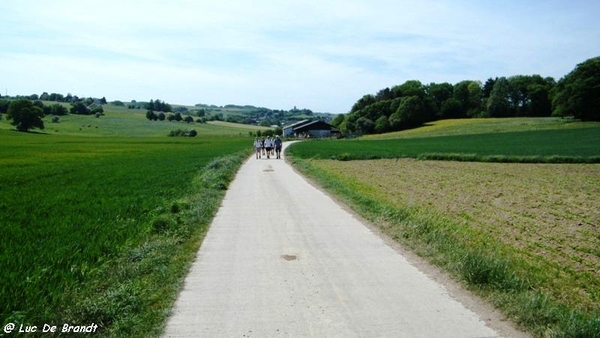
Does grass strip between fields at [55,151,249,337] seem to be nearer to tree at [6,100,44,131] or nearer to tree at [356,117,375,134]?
tree at [6,100,44,131]

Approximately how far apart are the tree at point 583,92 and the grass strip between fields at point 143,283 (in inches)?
2816

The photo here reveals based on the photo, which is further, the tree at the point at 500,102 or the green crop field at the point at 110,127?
the green crop field at the point at 110,127

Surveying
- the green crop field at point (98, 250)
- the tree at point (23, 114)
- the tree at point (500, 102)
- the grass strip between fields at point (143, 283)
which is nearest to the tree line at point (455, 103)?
the tree at point (500, 102)

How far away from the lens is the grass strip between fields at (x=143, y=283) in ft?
16.9

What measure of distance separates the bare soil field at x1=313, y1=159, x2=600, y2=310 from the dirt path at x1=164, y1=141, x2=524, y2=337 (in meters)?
2.35

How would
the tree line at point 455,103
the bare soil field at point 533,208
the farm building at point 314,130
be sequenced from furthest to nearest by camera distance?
the farm building at point 314,130 < the tree line at point 455,103 < the bare soil field at point 533,208

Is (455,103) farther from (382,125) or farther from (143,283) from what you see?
(143,283)

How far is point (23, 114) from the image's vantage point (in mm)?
90562

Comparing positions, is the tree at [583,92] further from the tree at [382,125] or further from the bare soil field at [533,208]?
the bare soil field at [533,208]

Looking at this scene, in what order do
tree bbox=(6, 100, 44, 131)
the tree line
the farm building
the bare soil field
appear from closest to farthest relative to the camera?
the bare soil field → tree bbox=(6, 100, 44, 131) → the tree line → the farm building

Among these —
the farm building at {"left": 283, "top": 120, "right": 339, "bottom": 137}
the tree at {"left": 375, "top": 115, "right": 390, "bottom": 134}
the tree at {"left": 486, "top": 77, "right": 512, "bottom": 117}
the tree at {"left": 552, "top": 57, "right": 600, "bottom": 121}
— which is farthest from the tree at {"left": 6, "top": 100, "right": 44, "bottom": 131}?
the tree at {"left": 552, "top": 57, "right": 600, "bottom": 121}

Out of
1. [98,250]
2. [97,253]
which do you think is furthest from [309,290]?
[98,250]

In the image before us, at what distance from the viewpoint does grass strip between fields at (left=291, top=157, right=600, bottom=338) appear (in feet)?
17.0

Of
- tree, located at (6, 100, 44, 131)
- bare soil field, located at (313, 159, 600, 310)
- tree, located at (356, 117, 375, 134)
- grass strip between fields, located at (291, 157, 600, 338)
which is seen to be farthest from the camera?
tree, located at (356, 117, 375, 134)
